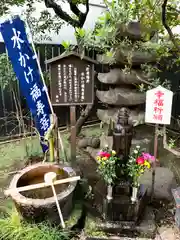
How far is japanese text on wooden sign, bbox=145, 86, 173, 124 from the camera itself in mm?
3576

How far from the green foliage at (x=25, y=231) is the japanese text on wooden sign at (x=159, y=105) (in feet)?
7.10

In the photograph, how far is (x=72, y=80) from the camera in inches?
163

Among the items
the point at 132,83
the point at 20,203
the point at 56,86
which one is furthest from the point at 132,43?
the point at 20,203

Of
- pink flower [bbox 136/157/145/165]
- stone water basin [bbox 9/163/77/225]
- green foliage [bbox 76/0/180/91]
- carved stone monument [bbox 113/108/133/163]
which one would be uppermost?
green foliage [bbox 76/0/180/91]

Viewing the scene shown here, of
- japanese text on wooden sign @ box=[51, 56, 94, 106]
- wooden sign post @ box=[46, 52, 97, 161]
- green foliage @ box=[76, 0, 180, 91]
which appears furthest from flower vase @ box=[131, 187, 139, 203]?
green foliage @ box=[76, 0, 180, 91]

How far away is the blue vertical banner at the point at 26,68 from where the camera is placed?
14.1 ft

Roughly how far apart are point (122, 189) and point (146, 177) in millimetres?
1553

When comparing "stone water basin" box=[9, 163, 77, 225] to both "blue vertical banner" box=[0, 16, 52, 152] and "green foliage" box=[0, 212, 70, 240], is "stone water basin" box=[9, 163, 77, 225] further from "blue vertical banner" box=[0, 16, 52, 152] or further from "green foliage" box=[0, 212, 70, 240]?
"blue vertical banner" box=[0, 16, 52, 152]

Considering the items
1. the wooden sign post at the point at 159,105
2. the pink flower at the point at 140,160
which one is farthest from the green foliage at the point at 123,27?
the pink flower at the point at 140,160

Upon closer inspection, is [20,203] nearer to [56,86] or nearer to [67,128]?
[56,86]

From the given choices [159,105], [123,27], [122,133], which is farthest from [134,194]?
[123,27]

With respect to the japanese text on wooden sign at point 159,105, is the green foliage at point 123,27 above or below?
above

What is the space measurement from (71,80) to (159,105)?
60.9 inches

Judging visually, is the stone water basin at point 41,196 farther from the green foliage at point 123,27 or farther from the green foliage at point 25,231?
the green foliage at point 123,27
